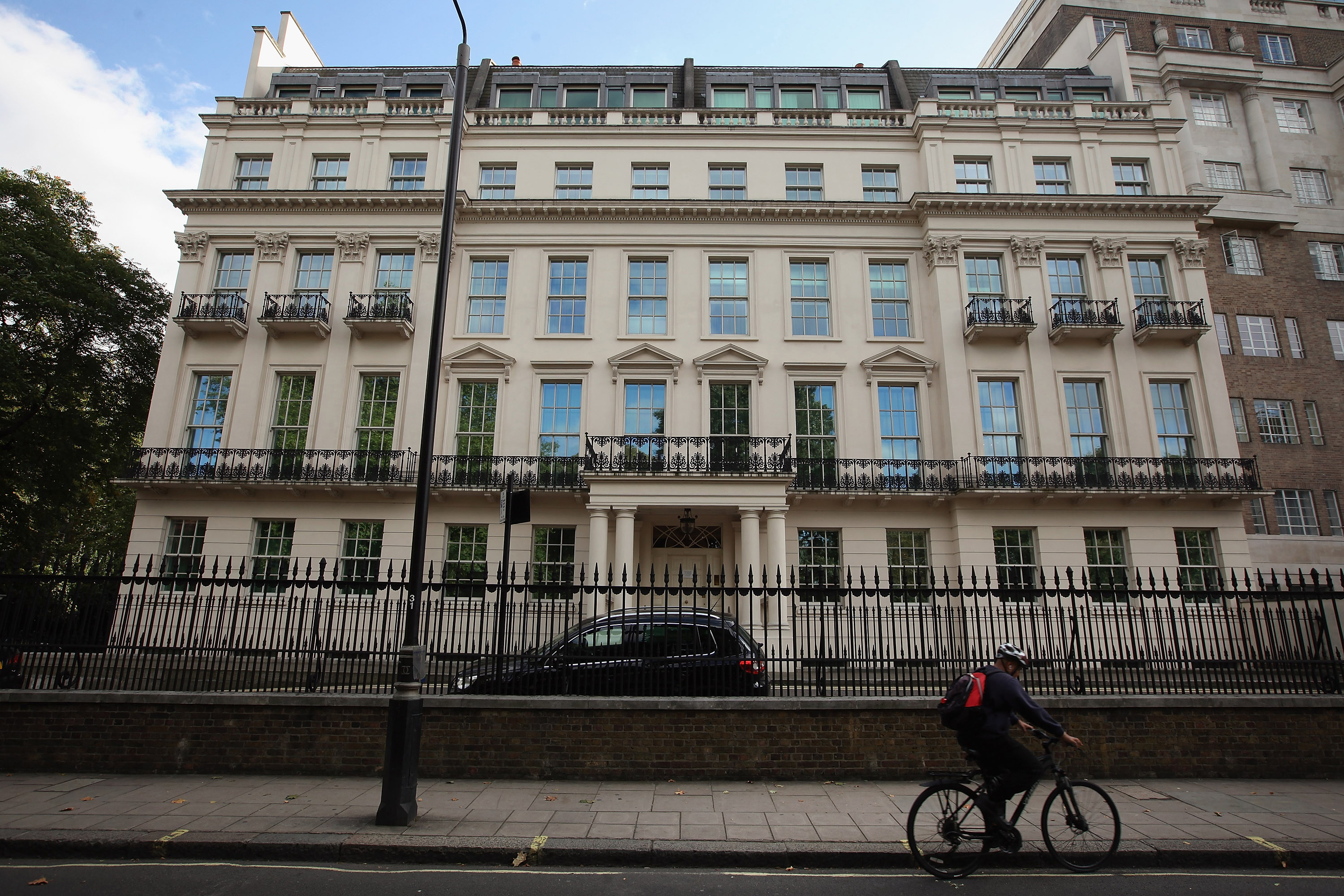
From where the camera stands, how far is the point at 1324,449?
21.7 m

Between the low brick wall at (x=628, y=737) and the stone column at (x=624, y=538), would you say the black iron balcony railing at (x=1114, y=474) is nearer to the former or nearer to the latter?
the stone column at (x=624, y=538)

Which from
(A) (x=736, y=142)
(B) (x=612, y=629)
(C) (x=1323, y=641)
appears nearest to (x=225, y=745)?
(B) (x=612, y=629)

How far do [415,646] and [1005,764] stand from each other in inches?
214

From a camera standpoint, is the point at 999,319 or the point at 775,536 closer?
the point at 775,536

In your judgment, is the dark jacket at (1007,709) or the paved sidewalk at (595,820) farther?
the paved sidewalk at (595,820)

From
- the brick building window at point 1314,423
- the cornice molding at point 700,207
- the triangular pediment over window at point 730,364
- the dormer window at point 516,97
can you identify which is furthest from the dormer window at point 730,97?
the brick building window at point 1314,423

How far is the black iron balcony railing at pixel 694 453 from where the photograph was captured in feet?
58.5

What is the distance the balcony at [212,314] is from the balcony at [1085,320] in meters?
24.0

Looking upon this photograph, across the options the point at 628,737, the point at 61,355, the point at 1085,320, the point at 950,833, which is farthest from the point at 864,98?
the point at 61,355

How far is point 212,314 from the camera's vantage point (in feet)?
64.7

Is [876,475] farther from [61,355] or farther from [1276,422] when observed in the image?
[61,355]

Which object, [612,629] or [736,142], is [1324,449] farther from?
[612,629]

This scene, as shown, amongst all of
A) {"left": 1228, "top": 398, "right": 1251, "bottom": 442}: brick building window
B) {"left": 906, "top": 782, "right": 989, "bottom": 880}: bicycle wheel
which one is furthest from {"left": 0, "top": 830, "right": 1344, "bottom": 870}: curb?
{"left": 1228, "top": 398, "right": 1251, "bottom": 442}: brick building window

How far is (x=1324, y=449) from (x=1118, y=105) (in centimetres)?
A: 1314
